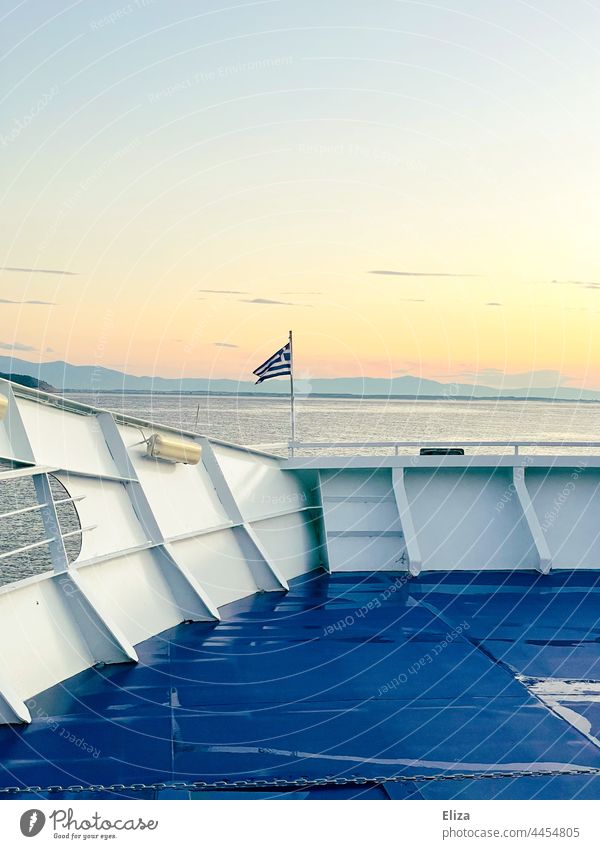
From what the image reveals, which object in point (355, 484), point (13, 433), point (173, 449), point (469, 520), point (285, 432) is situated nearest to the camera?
point (13, 433)

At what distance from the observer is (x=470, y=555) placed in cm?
1670

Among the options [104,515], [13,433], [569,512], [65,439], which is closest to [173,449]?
[104,515]

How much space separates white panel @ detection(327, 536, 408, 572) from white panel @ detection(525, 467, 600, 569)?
2.61 m

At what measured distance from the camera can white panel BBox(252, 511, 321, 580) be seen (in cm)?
1566

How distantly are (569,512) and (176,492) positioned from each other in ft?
24.2

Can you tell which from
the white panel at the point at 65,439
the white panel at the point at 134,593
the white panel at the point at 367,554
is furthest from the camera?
the white panel at the point at 367,554

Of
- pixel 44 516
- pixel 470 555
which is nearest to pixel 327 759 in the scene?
pixel 44 516

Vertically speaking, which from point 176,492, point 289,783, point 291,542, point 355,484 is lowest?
point 289,783

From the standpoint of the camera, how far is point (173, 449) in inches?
520

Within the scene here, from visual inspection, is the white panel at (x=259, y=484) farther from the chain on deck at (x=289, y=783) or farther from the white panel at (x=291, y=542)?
the chain on deck at (x=289, y=783)

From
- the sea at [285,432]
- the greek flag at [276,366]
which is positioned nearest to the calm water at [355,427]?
the sea at [285,432]

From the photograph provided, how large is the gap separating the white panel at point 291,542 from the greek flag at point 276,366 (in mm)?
3406

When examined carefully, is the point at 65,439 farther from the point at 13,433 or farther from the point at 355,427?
the point at 355,427

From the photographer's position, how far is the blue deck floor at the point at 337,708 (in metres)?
7.28
